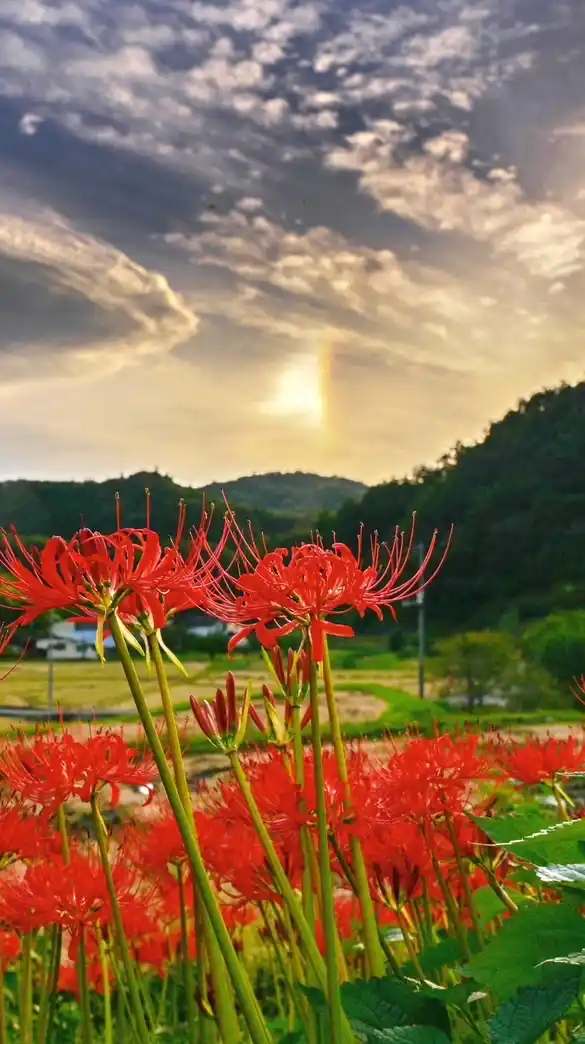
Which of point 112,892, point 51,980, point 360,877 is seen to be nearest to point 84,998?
point 51,980

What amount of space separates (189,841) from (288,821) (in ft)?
1.02

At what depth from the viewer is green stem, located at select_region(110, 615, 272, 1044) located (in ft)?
2.25

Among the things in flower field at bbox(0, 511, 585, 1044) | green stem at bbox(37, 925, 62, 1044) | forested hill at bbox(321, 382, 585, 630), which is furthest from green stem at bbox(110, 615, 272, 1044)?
forested hill at bbox(321, 382, 585, 630)

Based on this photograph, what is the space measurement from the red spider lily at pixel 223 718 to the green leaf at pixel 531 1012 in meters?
0.29

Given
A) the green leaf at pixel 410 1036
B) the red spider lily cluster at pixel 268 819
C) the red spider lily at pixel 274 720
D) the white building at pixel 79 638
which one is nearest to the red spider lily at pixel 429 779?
the red spider lily cluster at pixel 268 819

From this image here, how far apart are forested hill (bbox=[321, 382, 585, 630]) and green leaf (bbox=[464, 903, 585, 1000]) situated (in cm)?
1536

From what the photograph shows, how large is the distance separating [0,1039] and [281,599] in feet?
2.22

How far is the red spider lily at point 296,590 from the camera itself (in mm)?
859

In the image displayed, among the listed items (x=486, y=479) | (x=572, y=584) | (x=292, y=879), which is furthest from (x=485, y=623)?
(x=292, y=879)

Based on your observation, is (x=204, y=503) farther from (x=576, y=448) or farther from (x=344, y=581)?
A: (x=576, y=448)

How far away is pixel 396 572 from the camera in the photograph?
3.14 feet

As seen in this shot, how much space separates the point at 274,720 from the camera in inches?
37.5

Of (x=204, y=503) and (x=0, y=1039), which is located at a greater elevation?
(x=204, y=503)

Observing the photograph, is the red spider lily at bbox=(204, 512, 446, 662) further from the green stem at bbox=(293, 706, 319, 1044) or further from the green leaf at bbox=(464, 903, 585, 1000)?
the green leaf at bbox=(464, 903, 585, 1000)
